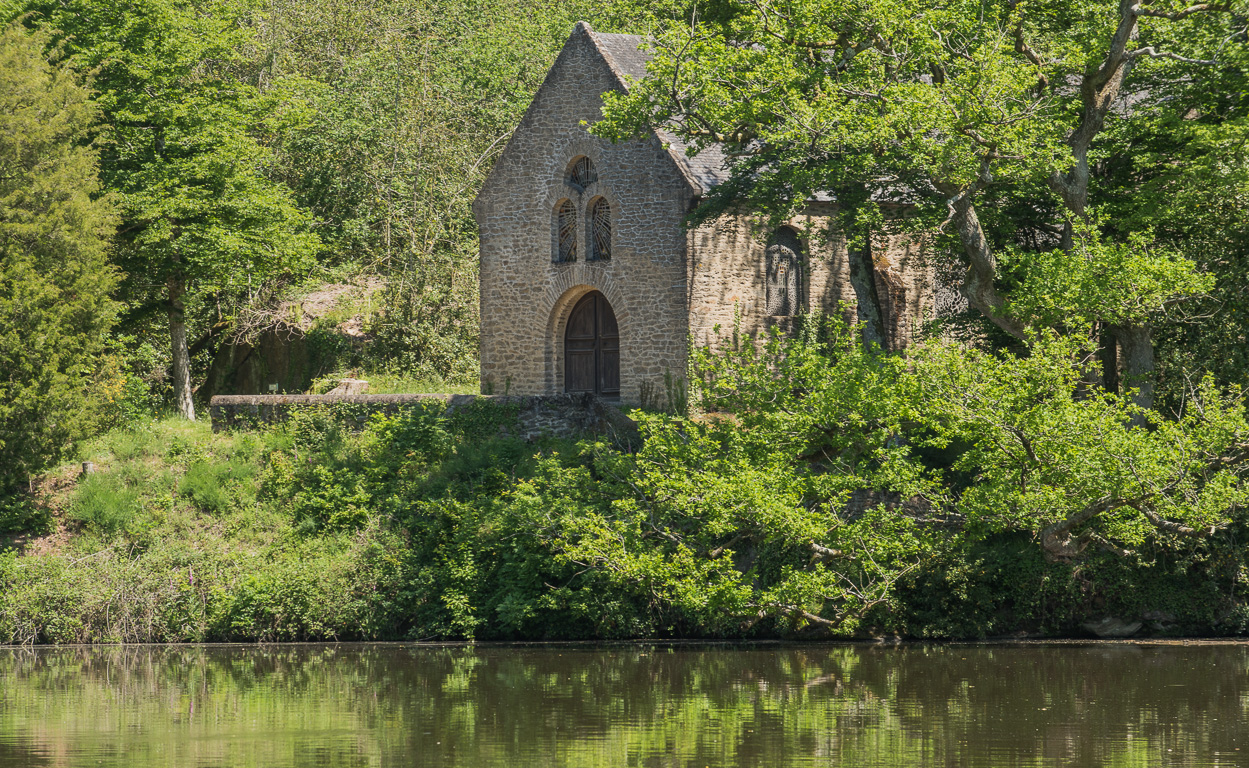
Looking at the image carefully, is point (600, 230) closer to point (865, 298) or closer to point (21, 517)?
point (865, 298)

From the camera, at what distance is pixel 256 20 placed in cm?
3884

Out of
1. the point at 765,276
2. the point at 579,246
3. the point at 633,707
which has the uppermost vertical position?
the point at 579,246

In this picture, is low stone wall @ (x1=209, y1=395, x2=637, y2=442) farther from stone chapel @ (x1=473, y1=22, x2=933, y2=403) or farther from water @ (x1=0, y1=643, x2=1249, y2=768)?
water @ (x1=0, y1=643, x2=1249, y2=768)

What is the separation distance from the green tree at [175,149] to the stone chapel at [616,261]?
5.57 meters

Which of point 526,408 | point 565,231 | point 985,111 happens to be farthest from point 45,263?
point 985,111

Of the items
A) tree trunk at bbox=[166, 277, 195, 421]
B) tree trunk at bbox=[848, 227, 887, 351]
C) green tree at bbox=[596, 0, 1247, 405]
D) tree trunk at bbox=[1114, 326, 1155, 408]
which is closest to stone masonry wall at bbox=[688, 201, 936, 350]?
tree trunk at bbox=[848, 227, 887, 351]

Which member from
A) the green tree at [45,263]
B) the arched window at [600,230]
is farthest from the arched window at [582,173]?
the green tree at [45,263]

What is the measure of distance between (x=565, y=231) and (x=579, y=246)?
77 centimetres

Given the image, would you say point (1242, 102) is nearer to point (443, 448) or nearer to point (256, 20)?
point (443, 448)

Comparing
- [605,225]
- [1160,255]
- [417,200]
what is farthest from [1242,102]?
[417,200]

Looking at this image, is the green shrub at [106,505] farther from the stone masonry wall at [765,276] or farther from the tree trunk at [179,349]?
the stone masonry wall at [765,276]

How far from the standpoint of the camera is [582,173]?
28.2 meters

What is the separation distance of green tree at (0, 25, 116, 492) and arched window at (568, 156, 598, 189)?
9109 millimetres

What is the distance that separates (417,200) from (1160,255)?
69.2 ft
